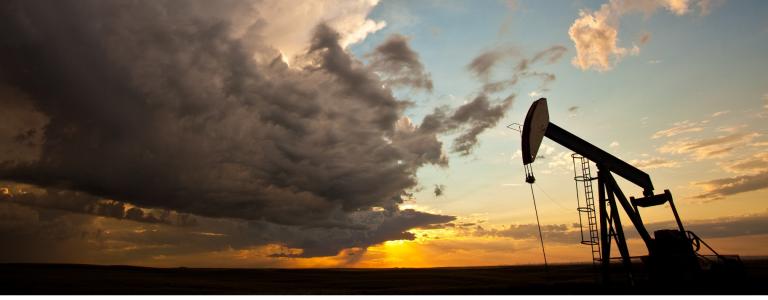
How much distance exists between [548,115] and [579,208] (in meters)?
4.33

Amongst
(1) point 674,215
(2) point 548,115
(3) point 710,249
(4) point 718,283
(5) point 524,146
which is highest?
(2) point 548,115

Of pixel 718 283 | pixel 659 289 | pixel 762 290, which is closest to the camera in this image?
pixel 762 290

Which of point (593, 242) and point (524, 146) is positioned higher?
point (524, 146)

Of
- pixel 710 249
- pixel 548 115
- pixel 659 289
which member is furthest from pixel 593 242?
pixel 548 115

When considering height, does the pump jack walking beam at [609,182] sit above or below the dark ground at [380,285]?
above

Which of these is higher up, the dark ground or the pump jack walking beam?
the pump jack walking beam

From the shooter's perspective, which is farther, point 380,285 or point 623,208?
point 380,285

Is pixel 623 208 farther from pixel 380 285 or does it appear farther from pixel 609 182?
pixel 380 285

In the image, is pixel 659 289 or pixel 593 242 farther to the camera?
pixel 593 242

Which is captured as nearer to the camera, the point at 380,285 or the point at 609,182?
the point at 609,182

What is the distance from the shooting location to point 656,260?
1705 centimetres

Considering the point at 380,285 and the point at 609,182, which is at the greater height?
the point at 609,182

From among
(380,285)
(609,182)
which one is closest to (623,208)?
(609,182)

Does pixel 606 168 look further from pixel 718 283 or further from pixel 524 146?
pixel 718 283
